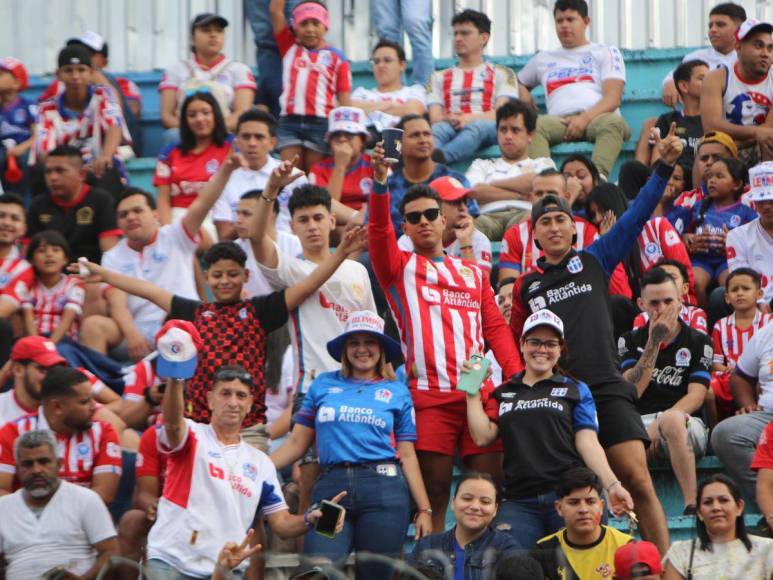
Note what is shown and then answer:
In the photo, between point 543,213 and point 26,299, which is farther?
point 26,299

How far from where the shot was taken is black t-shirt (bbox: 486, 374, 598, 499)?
28.1 feet

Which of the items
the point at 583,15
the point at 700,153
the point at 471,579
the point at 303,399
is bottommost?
the point at 471,579

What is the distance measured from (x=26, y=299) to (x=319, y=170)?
2.60 meters

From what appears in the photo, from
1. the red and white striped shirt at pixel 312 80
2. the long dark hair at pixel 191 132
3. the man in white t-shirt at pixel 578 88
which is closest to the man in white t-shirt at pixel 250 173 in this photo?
the long dark hair at pixel 191 132

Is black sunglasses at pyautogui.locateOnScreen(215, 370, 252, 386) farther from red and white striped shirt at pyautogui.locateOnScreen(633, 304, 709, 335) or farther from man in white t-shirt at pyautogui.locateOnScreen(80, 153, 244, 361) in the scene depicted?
red and white striped shirt at pyautogui.locateOnScreen(633, 304, 709, 335)

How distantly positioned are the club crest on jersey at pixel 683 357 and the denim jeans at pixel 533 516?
1.89 meters

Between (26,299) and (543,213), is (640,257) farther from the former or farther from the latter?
(26,299)

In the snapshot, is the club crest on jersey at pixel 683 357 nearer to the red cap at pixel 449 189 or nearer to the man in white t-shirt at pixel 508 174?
the red cap at pixel 449 189

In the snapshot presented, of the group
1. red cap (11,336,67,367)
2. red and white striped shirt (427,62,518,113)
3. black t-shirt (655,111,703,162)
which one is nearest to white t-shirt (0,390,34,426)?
red cap (11,336,67,367)

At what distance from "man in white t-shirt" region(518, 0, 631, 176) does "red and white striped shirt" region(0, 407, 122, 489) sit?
4.92 meters

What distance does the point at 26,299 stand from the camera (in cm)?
1102

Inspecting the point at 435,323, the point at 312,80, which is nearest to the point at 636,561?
the point at 435,323

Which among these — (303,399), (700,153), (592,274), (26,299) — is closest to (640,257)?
(700,153)

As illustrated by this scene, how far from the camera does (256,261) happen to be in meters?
10.1
